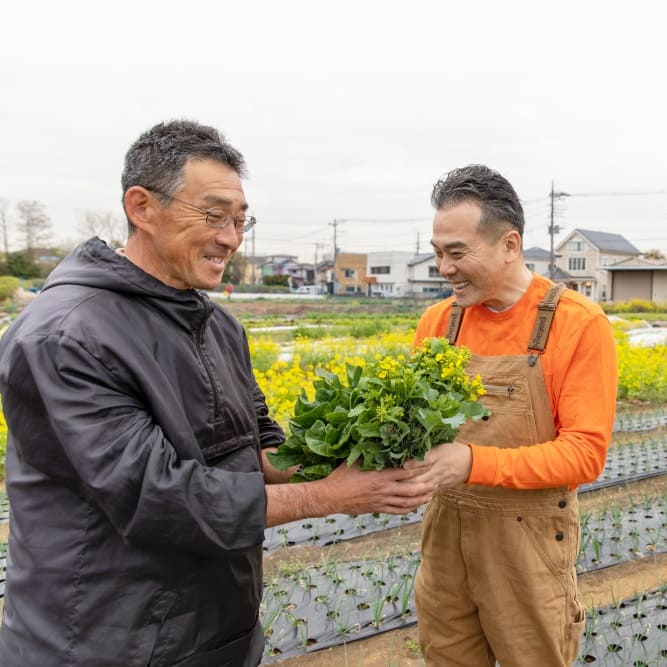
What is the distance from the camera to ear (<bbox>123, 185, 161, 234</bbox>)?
1.55 m

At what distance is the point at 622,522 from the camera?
409cm

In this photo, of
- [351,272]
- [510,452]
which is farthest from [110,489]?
[351,272]

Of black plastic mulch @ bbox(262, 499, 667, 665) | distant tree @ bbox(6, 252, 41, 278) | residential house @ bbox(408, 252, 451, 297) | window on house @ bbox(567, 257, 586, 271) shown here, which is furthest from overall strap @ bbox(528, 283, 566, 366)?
window on house @ bbox(567, 257, 586, 271)

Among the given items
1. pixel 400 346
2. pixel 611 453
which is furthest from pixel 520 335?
pixel 400 346

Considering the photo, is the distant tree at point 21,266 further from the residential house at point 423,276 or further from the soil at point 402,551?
the soil at point 402,551

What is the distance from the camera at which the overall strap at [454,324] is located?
213cm

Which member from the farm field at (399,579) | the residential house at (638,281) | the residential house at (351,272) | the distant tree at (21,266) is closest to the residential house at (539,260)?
the residential house at (638,281)

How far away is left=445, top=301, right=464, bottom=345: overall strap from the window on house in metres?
57.0

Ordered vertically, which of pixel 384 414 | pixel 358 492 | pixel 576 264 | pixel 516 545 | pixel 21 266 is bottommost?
pixel 516 545

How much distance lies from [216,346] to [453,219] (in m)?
0.86

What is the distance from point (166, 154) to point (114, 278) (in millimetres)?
346

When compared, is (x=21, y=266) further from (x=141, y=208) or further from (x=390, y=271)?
(x=141, y=208)

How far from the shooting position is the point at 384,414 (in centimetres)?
156

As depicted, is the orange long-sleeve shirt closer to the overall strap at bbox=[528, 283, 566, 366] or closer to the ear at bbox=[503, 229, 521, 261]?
the overall strap at bbox=[528, 283, 566, 366]
